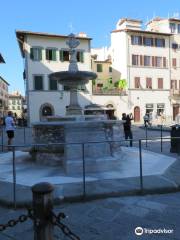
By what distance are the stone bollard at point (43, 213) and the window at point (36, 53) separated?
40.4 meters

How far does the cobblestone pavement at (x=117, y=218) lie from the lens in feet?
15.3

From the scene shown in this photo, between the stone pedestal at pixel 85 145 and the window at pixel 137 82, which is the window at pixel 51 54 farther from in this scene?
the stone pedestal at pixel 85 145

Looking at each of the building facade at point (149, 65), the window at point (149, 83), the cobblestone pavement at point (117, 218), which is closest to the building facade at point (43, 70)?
the building facade at point (149, 65)

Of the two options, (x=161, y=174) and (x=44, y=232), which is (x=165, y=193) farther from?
(x=44, y=232)

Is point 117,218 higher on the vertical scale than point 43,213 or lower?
lower

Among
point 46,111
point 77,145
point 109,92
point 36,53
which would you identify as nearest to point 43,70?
point 36,53

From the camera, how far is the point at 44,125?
384 inches

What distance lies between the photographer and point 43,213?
3.50 metres

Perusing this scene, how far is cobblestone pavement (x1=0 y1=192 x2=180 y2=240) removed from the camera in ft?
15.3

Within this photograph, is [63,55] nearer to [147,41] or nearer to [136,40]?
[136,40]

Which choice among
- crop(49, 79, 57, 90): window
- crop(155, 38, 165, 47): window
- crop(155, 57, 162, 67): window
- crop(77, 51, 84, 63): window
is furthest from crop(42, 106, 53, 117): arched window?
crop(155, 38, 165, 47): window

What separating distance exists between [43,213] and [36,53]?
134 feet

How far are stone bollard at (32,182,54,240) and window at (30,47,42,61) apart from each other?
40.4 metres

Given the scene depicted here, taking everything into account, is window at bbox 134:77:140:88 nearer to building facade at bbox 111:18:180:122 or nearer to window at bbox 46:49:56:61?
building facade at bbox 111:18:180:122
